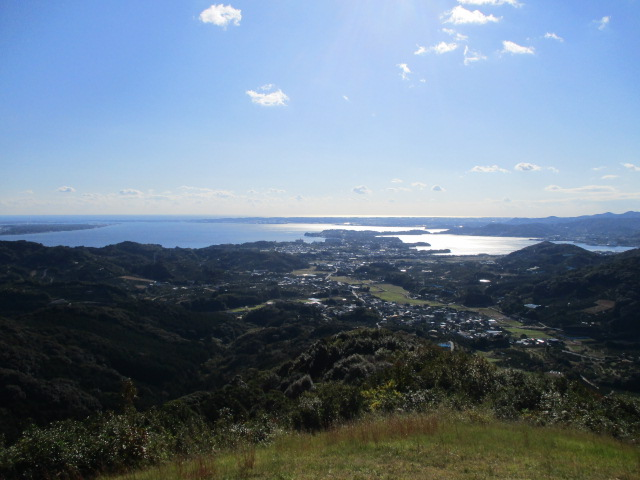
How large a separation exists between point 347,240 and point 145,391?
5785 inches

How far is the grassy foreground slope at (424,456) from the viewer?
523 centimetres

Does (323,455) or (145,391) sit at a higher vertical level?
(323,455)

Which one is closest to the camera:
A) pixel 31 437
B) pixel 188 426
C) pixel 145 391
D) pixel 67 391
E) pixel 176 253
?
pixel 31 437

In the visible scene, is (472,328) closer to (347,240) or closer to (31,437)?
(31,437)

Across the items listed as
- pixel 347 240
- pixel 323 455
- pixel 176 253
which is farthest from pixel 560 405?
pixel 347 240

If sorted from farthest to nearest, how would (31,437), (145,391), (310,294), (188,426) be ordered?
1. (310,294)
2. (145,391)
3. (188,426)
4. (31,437)

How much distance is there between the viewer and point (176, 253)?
105m

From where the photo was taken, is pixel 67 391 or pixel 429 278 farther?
pixel 429 278

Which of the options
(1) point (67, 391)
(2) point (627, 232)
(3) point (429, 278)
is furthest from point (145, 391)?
(2) point (627, 232)

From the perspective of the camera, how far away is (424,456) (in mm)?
5785

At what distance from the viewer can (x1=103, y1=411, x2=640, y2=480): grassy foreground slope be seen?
5230 millimetres

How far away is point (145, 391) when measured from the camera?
2648 cm

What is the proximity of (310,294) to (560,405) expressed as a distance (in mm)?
58964

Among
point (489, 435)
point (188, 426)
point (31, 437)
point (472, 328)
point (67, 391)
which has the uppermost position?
point (31, 437)
